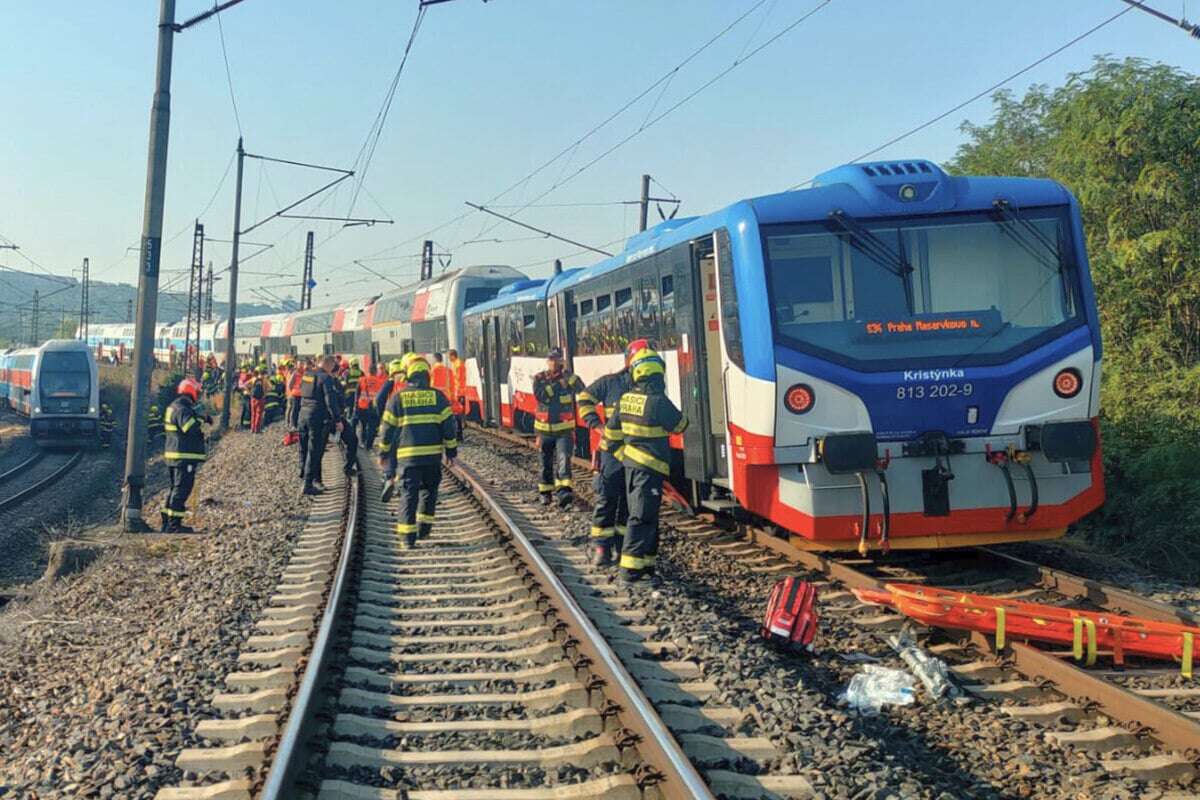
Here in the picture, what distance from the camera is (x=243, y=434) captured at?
28609mm

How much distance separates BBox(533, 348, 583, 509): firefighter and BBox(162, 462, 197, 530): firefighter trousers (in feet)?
13.8

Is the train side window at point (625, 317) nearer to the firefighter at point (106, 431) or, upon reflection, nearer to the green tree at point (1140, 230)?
the green tree at point (1140, 230)

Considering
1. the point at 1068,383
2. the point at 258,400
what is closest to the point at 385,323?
the point at 258,400

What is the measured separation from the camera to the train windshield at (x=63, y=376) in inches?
1294

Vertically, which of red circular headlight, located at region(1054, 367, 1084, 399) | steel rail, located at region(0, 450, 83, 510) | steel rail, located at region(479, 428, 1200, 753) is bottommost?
steel rail, located at region(0, 450, 83, 510)

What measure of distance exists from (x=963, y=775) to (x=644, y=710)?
136 centimetres

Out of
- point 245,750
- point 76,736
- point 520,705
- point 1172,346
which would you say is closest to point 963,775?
point 520,705

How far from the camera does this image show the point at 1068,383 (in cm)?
810

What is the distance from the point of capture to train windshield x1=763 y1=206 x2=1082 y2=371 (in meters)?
8.18

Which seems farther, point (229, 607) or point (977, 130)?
point (977, 130)

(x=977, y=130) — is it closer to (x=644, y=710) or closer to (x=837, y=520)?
(x=837, y=520)

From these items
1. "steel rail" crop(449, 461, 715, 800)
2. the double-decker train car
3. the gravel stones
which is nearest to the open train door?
the double-decker train car

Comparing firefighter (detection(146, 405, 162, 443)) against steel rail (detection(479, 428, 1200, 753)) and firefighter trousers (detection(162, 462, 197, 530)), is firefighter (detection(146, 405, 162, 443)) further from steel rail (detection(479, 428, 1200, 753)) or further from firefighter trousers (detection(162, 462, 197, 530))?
steel rail (detection(479, 428, 1200, 753))

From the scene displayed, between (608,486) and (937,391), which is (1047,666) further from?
(608,486)
